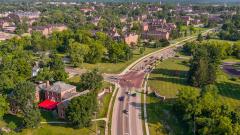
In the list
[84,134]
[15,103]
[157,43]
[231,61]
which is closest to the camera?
[84,134]

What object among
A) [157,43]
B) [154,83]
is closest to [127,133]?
[154,83]

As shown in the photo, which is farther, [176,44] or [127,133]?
[176,44]

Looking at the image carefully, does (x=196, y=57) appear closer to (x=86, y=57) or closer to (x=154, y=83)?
(x=154, y=83)

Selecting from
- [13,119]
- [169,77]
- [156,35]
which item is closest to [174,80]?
[169,77]

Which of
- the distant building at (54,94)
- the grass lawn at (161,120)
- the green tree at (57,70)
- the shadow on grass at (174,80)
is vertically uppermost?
the green tree at (57,70)

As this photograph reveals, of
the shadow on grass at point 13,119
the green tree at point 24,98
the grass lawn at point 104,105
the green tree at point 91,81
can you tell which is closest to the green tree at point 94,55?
the grass lawn at point 104,105

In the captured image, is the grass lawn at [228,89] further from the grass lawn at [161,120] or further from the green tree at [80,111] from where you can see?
the green tree at [80,111]

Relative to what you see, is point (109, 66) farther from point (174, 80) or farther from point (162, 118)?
point (162, 118)
